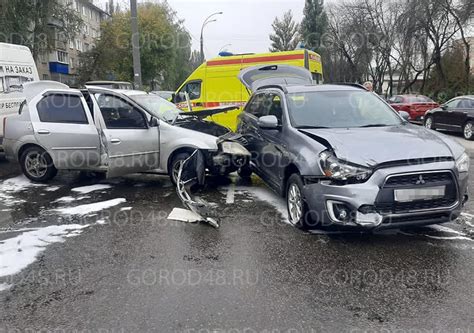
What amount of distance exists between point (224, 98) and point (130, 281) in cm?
914

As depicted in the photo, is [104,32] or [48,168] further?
[104,32]

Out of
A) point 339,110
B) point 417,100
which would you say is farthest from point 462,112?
point 339,110

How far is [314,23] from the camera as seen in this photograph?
48.0 m

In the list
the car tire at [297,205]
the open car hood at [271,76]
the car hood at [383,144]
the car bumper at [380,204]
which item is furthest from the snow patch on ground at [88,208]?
the open car hood at [271,76]

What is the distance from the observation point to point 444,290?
3.36m

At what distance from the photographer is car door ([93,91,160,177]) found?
6.48m

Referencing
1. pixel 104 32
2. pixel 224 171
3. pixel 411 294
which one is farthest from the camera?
pixel 104 32

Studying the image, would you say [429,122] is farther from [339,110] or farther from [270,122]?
[270,122]

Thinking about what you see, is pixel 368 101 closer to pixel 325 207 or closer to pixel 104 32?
pixel 325 207

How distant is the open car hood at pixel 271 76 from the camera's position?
9.30m

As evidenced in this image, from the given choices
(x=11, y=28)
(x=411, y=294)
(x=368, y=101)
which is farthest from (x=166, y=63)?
(x=411, y=294)

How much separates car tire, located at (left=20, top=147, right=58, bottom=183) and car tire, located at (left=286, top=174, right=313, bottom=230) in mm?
4645

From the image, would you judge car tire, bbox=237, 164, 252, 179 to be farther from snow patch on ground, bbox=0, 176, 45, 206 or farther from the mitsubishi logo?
snow patch on ground, bbox=0, 176, 45, 206

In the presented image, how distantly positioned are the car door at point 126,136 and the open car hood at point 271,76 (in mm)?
3246
